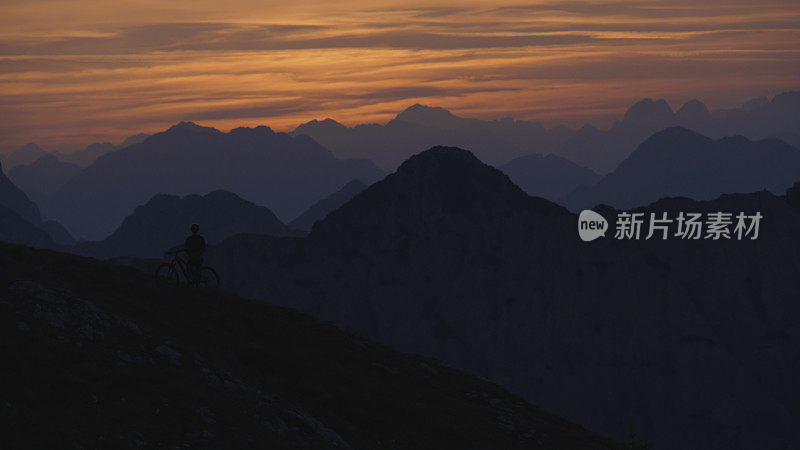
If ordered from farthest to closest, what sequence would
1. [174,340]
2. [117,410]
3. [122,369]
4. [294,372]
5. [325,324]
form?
1. [325,324]
2. [294,372]
3. [174,340]
4. [122,369]
5. [117,410]

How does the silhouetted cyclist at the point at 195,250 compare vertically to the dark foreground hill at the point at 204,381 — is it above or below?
above

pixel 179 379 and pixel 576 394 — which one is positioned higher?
pixel 179 379

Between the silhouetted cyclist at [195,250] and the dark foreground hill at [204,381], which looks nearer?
the dark foreground hill at [204,381]

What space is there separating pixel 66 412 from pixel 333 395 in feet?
32.3

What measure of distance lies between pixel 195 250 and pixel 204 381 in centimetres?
963

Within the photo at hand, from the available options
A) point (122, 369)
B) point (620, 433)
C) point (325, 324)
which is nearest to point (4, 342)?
point (122, 369)

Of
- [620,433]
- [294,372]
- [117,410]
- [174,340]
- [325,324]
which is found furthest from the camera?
[620,433]

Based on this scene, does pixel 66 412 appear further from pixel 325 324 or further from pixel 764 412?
pixel 764 412

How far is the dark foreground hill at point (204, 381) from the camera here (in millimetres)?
23406

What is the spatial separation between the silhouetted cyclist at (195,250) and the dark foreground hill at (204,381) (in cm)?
91

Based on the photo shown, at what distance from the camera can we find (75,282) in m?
34.2

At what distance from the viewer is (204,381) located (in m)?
26.5

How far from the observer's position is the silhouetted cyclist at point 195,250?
34.7 meters

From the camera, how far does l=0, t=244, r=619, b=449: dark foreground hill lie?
76.8 feet
